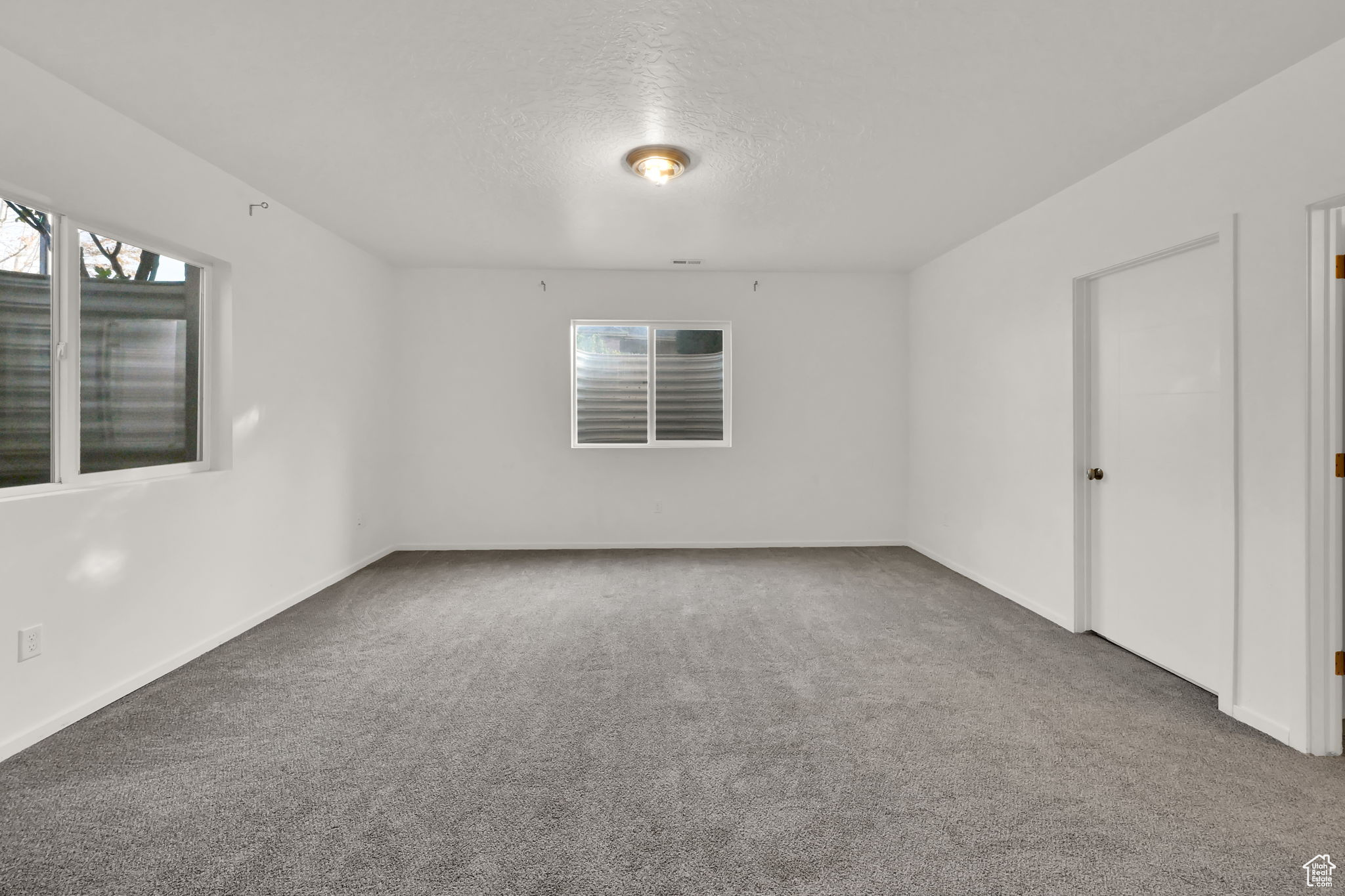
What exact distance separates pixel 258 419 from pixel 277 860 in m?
2.74

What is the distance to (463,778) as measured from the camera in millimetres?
2059

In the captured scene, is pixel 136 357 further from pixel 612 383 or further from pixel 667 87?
pixel 612 383

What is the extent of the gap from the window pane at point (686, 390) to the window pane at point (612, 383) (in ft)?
0.54

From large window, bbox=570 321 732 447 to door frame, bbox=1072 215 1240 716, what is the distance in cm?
285

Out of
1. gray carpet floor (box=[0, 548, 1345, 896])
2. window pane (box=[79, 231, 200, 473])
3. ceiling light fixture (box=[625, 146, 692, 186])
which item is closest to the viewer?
gray carpet floor (box=[0, 548, 1345, 896])

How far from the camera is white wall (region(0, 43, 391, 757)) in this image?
233 cm

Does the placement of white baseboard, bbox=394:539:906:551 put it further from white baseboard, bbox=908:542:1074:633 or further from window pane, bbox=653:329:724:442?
window pane, bbox=653:329:724:442

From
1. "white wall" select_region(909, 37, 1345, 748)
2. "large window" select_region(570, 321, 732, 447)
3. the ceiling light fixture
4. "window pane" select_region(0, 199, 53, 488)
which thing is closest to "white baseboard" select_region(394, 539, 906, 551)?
"white wall" select_region(909, 37, 1345, 748)

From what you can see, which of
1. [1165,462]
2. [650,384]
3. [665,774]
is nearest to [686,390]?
[650,384]

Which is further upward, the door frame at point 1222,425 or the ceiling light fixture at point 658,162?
the ceiling light fixture at point 658,162

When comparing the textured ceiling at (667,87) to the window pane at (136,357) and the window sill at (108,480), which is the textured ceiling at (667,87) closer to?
the window pane at (136,357)

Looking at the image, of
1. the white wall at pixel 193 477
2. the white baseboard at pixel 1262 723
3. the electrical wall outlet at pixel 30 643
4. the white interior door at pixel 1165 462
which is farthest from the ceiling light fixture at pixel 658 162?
the white baseboard at pixel 1262 723

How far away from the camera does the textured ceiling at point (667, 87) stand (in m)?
2.03

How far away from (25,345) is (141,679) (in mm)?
1484
